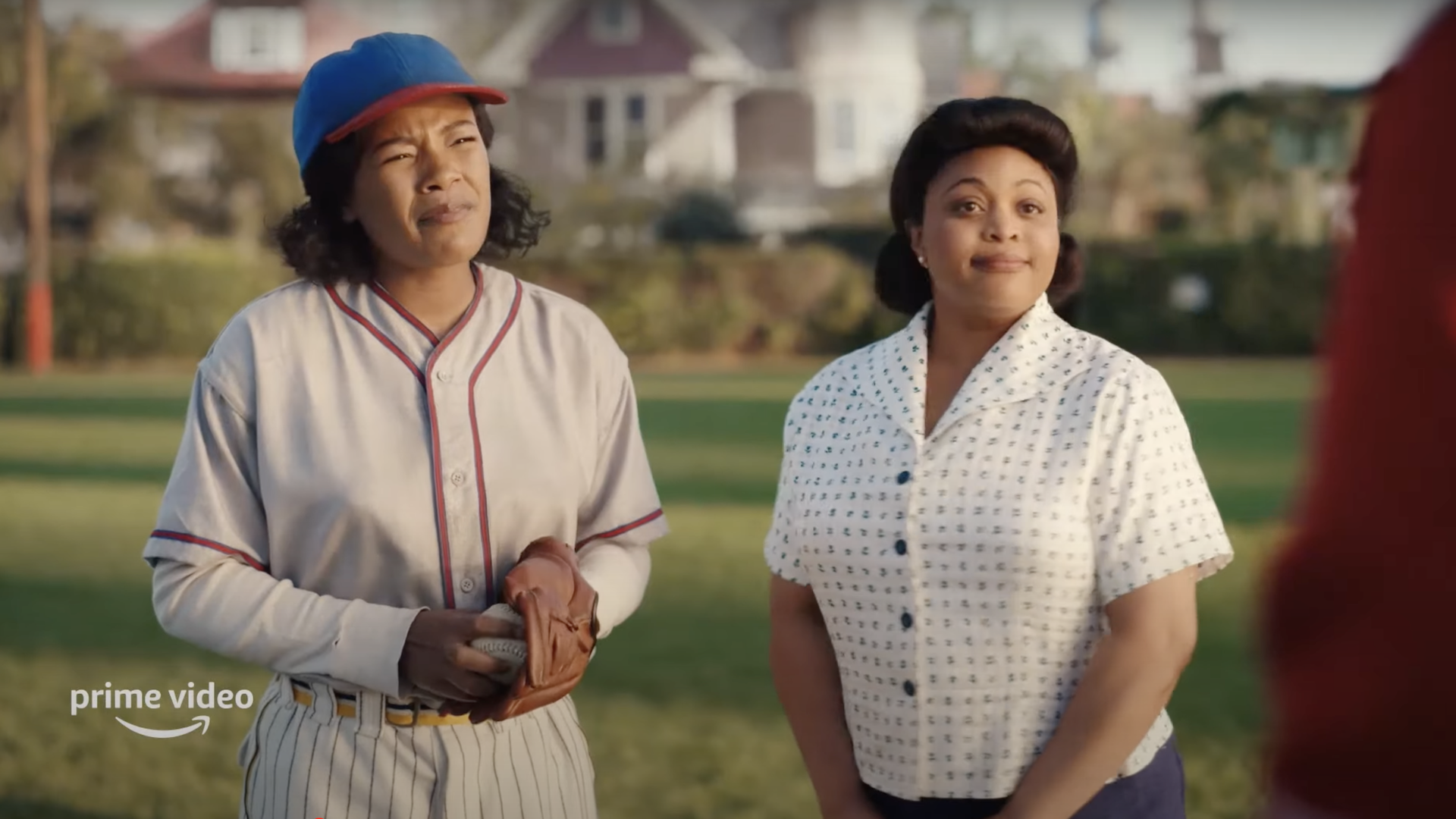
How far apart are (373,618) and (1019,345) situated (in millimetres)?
974

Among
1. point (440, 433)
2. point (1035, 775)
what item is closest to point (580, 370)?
point (440, 433)

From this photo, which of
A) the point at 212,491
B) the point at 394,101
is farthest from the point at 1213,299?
the point at 212,491

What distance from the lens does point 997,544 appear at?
2.29 meters

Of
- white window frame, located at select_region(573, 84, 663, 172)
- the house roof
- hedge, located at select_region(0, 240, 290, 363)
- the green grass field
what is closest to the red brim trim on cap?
the green grass field

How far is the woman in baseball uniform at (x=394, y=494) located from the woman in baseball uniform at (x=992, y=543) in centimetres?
34

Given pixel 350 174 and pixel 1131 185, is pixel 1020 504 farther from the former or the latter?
pixel 1131 185

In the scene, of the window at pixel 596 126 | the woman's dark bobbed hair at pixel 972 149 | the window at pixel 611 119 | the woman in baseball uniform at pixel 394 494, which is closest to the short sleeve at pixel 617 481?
the woman in baseball uniform at pixel 394 494

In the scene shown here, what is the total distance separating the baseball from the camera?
2.20 m

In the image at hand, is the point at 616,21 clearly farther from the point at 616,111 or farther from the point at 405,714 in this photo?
the point at 405,714

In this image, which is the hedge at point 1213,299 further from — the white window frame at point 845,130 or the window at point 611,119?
the white window frame at point 845,130

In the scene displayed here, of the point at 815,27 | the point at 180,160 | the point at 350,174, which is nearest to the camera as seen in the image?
the point at 350,174

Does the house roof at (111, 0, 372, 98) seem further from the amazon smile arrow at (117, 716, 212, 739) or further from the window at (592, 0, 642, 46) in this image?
the amazon smile arrow at (117, 716, 212, 739)

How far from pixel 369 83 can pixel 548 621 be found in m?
0.77

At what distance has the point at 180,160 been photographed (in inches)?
1471
